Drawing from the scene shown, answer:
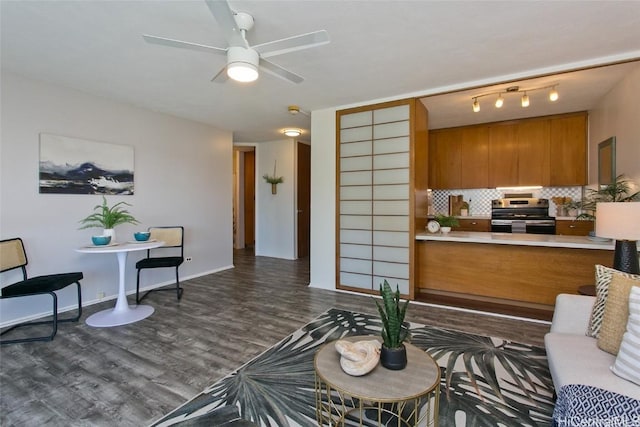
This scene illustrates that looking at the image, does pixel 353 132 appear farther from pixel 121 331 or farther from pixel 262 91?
pixel 121 331

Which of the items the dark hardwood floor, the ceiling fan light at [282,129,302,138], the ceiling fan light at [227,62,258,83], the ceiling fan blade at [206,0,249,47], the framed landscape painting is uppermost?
the ceiling fan light at [282,129,302,138]

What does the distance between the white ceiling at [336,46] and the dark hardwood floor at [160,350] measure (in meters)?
2.57

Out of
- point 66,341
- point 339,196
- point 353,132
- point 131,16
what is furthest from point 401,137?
point 66,341

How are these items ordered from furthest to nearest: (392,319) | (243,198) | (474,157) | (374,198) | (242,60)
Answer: (243,198)
(474,157)
(374,198)
(242,60)
(392,319)

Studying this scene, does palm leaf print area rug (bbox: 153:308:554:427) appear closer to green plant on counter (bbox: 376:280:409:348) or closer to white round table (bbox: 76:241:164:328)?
green plant on counter (bbox: 376:280:409:348)

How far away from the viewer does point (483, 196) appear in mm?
5613

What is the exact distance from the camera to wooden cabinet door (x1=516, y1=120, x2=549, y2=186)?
4832 mm

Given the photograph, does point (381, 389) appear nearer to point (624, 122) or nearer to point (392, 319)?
point (392, 319)

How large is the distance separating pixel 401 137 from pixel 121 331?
3.77 meters

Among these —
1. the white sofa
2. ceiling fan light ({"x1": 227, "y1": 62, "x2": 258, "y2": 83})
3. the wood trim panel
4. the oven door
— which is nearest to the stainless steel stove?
the oven door

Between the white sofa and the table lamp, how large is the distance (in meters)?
0.67

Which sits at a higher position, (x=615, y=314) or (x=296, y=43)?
(x=296, y=43)

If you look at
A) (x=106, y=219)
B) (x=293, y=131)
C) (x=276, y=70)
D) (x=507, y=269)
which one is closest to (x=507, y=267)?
(x=507, y=269)

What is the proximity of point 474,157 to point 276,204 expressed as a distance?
4.14 metres
